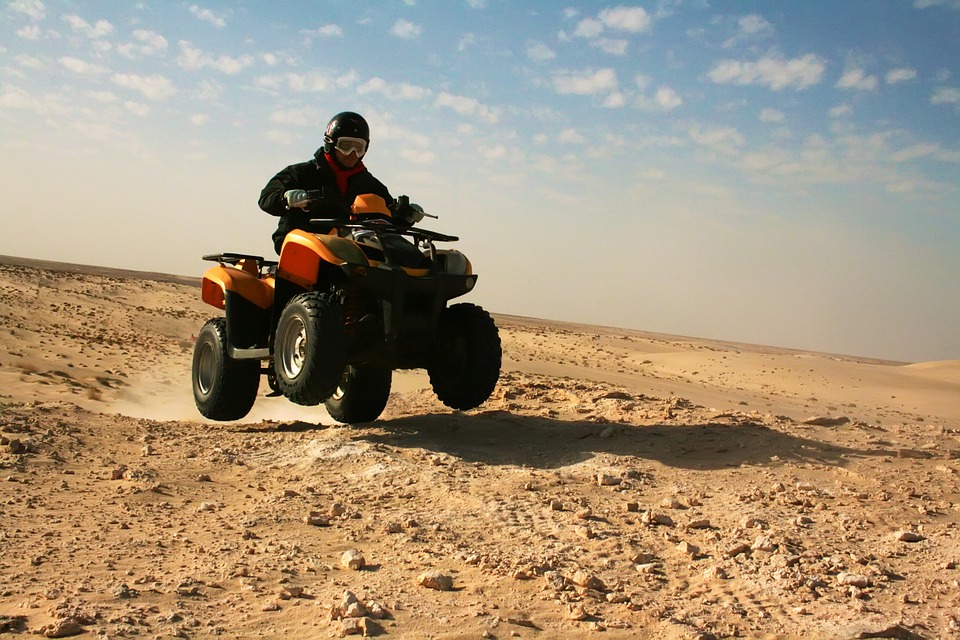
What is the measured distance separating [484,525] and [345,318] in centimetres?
242

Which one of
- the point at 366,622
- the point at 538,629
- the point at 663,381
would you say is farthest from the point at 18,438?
the point at 663,381

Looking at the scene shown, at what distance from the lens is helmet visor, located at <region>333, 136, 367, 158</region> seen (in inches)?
291

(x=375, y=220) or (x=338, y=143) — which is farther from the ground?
(x=338, y=143)

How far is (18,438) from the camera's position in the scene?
620cm

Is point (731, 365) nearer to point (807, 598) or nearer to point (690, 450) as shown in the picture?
point (690, 450)

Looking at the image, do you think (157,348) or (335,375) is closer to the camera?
(335,375)

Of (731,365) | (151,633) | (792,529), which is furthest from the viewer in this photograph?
(731,365)

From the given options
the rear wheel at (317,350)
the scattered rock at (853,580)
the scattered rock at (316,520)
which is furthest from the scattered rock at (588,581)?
the rear wheel at (317,350)

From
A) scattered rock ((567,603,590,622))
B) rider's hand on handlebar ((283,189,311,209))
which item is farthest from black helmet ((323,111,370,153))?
scattered rock ((567,603,590,622))

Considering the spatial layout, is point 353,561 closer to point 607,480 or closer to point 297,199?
point 607,480

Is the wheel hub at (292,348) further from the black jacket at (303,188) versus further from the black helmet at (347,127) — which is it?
the black helmet at (347,127)

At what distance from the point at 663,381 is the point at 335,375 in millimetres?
11583

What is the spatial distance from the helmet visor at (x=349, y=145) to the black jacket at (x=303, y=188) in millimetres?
248

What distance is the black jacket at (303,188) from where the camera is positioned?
7383 mm
